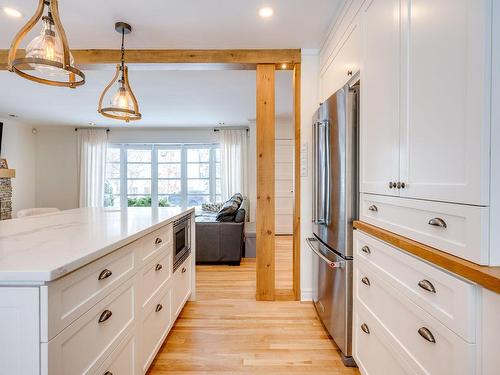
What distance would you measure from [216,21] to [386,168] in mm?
1811

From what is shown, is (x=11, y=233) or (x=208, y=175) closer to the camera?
(x=11, y=233)

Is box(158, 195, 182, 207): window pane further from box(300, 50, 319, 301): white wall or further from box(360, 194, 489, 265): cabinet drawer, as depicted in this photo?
box(360, 194, 489, 265): cabinet drawer

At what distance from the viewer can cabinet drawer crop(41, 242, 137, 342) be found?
33.2 inches

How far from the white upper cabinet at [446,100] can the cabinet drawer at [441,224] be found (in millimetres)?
34

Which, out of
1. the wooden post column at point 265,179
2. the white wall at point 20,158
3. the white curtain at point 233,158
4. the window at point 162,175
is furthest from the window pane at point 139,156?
the wooden post column at point 265,179

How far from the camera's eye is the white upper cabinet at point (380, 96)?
4.21ft

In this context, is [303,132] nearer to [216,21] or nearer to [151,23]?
[216,21]

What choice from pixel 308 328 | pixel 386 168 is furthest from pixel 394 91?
pixel 308 328

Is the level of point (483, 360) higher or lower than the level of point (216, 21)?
lower

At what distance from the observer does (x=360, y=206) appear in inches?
67.4

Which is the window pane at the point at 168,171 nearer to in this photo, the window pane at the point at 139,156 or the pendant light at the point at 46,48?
the window pane at the point at 139,156

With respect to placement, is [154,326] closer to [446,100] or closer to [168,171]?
[446,100]

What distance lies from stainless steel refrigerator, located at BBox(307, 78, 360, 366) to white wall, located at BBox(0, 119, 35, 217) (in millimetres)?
6828

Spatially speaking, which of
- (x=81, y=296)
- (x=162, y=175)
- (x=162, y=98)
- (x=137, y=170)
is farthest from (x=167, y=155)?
(x=81, y=296)
